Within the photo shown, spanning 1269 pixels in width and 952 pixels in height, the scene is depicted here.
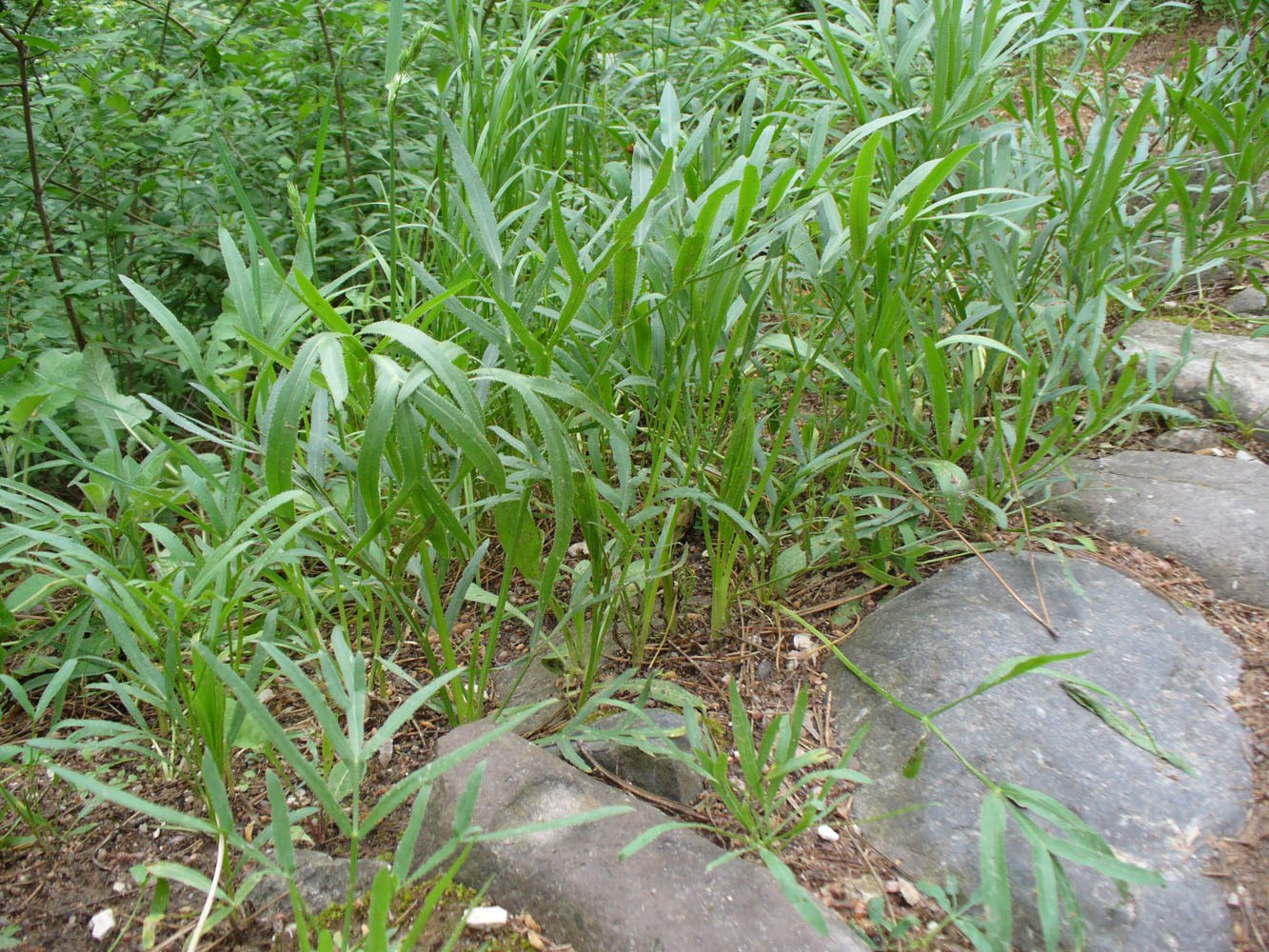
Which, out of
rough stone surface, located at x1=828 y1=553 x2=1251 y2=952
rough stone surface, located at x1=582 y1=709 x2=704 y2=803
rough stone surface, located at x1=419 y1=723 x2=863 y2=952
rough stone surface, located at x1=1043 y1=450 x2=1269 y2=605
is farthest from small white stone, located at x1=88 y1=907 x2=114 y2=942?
rough stone surface, located at x1=1043 y1=450 x2=1269 y2=605

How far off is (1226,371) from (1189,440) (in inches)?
9.5

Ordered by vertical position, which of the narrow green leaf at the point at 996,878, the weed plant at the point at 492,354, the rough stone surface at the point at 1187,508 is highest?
the weed plant at the point at 492,354

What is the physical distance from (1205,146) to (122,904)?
3120 millimetres

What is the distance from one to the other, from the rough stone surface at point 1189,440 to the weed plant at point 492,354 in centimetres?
9

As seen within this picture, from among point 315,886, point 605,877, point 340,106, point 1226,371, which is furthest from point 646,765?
point 340,106

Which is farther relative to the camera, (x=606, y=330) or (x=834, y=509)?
(x=834, y=509)

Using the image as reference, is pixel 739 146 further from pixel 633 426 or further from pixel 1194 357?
pixel 1194 357

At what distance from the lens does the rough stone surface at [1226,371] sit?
6.67 ft

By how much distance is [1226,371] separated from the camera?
2127 mm

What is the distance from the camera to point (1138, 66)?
4848 mm

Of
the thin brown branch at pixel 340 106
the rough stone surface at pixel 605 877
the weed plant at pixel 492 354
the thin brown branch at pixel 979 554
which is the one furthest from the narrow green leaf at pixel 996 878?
the thin brown branch at pixel 340 106

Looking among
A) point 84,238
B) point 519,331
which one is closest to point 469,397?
point 519,331

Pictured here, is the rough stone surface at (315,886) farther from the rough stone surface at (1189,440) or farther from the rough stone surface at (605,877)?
the rough stone surface at (1189,440)

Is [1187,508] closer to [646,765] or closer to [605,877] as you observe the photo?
[646,765]
